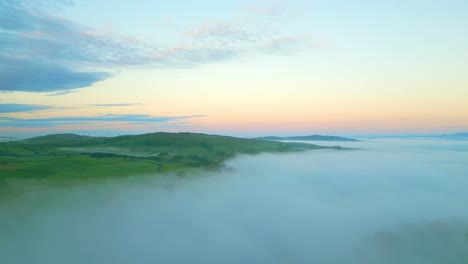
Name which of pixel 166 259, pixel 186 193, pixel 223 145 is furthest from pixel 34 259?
pixel 223 145

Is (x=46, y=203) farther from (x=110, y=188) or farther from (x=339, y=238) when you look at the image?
(x=339, y=238)

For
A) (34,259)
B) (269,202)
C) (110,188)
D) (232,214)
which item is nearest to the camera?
(34,259)

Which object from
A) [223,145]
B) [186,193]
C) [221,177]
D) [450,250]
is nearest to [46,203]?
[186,193]

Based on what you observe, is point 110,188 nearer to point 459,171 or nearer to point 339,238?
point 339,238

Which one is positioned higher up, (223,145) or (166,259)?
(223,145)

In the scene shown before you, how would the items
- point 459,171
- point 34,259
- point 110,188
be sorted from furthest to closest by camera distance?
point 459,171, point 110,188, point 34,259

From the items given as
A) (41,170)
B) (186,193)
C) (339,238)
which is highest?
(41,170)

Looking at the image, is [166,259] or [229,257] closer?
[166,259]
